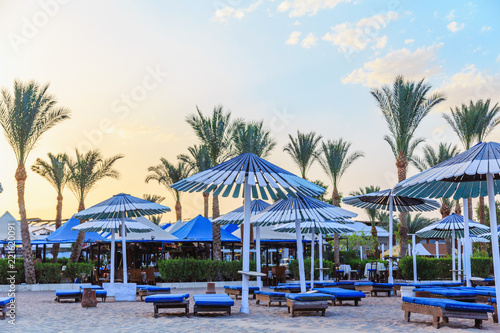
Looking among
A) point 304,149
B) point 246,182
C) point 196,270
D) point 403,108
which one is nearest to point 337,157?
point 304,149

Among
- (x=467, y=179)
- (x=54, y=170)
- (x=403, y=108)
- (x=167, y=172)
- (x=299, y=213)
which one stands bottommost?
(x=299, y=213)

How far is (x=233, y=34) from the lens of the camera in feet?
56.9

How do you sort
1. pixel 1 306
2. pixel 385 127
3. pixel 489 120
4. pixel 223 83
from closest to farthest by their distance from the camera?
pixel 1 306 < pixel 223 83 < pixel 385 127 < pixel 489 120

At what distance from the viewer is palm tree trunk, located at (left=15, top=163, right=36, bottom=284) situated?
21.5 meters

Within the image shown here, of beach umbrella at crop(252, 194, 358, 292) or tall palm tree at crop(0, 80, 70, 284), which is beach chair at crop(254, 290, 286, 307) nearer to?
beach umbrella at crop(252, 194, 358, 292)

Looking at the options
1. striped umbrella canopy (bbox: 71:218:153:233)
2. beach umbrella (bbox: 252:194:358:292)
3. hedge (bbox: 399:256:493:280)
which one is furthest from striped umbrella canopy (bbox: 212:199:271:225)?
hedge (bbox: 399:256:493:280)

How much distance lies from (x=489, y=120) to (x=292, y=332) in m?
25.9

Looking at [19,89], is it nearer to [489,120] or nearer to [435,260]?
[435,260]

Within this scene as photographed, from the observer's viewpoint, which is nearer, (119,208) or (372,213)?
(119,208)

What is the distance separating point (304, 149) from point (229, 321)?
22.1 m

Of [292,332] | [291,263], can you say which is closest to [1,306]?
[292,332]

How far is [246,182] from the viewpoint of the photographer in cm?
1143

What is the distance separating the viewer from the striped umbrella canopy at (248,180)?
11094mm

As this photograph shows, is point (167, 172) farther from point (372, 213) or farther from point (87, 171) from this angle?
point (372, 213)
